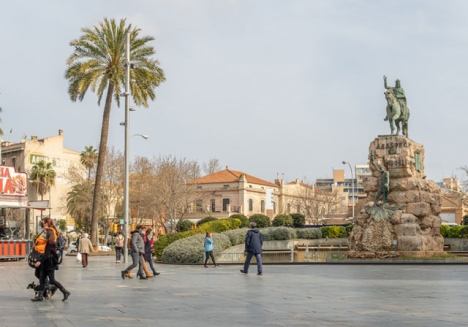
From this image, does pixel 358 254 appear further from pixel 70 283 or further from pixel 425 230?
pixel 70 283

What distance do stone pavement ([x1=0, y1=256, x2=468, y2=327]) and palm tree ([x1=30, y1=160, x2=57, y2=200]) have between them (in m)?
60.9

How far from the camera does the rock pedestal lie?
27.7 metres

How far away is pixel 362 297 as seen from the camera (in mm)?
12562

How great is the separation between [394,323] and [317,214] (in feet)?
246

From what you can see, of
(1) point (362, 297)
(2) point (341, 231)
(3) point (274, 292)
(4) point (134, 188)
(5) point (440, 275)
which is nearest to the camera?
(1) point (362, 297)

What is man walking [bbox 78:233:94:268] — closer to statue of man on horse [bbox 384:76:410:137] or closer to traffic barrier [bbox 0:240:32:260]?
traffic barrier [bbox 0:240:32:260]

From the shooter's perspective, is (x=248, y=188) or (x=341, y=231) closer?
(x=341, y=231)

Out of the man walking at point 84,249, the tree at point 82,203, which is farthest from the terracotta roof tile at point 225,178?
the man walking at point 84,249

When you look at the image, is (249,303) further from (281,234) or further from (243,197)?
(243,197)

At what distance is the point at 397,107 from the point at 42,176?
2184 inches

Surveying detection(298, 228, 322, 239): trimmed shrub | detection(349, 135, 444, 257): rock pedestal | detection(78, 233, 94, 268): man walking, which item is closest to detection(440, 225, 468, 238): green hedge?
detection(298, 228, 322, 239): trimmed shrub

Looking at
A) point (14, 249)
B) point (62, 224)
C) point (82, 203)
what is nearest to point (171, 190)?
point (82, 203)

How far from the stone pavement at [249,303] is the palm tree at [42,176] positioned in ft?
200

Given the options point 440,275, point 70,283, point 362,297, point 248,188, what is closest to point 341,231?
point 440,275
